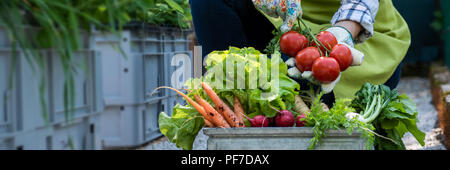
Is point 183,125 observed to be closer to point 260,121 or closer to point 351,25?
point 260,121

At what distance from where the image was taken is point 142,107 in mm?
3000

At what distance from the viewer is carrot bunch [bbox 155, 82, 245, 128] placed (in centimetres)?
164

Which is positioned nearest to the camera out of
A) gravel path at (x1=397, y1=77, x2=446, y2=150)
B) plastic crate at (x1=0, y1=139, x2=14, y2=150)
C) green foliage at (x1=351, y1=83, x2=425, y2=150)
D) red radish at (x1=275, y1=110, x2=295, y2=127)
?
plastic crate at (x1=0, y1=139, x2=14, y2=150)

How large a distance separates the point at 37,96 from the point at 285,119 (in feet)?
2.58

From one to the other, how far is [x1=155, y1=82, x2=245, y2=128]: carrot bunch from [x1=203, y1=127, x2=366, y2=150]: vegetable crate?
0.18 meters

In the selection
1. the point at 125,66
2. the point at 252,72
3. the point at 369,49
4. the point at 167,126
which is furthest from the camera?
the point at 125,66

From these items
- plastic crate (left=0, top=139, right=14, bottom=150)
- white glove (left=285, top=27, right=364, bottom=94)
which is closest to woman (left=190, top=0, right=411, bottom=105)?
white glove (left=285, top=27, right=364, bottom=94)

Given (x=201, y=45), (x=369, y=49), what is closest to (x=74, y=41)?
(x=201, y=45)

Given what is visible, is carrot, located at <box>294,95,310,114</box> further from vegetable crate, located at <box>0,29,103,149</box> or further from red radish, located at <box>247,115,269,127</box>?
vegetable crate, located at <box>0,29,103,149</box>

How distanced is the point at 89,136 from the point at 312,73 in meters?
0.75

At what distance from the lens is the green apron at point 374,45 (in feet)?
7.12

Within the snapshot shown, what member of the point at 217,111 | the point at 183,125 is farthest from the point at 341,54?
the point at 183,125

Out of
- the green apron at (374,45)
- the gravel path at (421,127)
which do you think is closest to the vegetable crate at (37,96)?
the green apron at (374,45)
